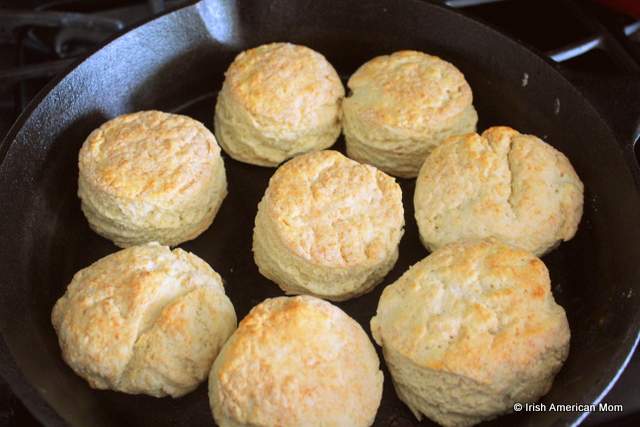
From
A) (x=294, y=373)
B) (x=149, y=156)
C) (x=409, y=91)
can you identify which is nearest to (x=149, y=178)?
(x=149, y=156)

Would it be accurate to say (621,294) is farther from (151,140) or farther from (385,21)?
(151,140)

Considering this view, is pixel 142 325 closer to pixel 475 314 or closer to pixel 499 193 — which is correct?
pixel 475 314

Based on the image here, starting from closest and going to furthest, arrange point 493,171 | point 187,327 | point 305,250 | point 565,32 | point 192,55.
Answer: point 187,327, point 305,250, point 493,171, point 192,55, point 565,32

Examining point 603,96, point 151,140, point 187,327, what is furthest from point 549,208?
point 151,140

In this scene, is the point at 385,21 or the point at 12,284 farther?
the point at 385,21

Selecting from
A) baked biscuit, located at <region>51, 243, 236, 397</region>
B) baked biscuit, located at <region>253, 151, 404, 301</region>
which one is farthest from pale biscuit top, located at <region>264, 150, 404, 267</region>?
baked biscuit, located at <region>51, 243, 236, 397</region>

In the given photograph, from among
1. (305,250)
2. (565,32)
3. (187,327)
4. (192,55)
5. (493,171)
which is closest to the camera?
(187,327)

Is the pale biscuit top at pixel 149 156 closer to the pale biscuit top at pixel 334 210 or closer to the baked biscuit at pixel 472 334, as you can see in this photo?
the pale biscuit top at pixel 334 210
